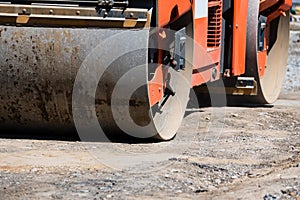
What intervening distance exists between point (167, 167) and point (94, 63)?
3.01ft

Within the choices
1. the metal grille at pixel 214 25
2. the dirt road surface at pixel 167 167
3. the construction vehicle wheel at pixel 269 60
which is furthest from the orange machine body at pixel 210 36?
the dirt road surface at pixel 167 167

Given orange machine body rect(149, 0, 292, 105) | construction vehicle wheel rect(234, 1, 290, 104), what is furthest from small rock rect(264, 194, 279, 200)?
construction vehicle wheel rect(234, 1, 290, 104)

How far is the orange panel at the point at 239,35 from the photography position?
25.5ft

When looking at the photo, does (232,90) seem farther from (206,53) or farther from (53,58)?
(53,58)

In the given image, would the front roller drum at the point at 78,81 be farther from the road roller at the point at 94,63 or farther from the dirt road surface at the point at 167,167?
the dirt road surface at the point at 167,167

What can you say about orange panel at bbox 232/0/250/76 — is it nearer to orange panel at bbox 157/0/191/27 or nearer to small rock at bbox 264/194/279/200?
orange panel at bbox 157/0/191/27

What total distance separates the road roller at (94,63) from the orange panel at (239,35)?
1301mm

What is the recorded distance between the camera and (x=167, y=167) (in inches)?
202

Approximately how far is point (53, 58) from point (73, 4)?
15.7 inches

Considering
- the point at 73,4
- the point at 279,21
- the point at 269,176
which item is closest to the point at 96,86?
the point at 73,4

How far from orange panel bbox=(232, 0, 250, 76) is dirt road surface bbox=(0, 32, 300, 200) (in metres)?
0.91

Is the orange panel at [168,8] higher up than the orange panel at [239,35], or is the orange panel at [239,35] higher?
the orange panel at [168,8]

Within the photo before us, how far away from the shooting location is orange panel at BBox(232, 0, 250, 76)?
777 centimetres

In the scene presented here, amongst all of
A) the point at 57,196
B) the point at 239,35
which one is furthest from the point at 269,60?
the point at 57,196
